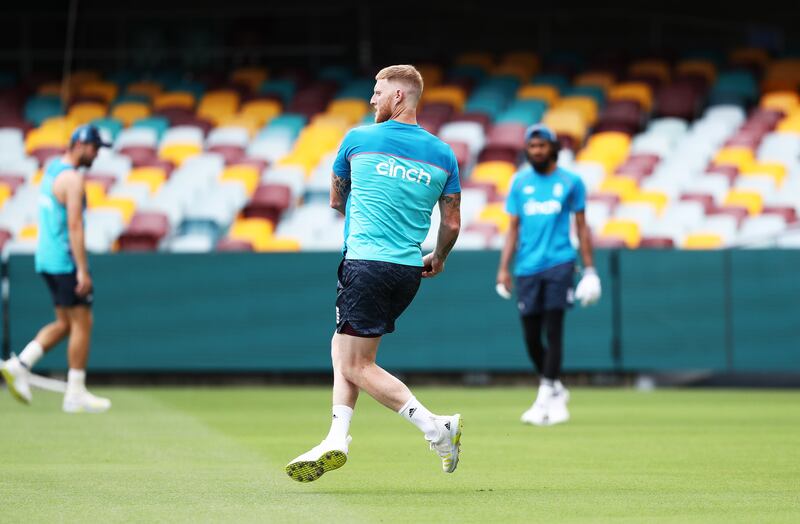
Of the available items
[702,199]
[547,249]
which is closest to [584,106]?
[702,199]

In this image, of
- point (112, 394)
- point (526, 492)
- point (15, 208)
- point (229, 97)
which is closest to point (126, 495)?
point (526, 492)

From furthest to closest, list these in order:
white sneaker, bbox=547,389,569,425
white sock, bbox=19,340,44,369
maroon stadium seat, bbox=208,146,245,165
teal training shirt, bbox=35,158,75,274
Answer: maroon stadium seat, bbox=208,146,245,165 → white sock, bbox=19,340,44,369 → teal training shirt, bbox=35,158,75,274 → white sneaker, bbox=547,389,569,425

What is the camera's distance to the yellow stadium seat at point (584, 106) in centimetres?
2244

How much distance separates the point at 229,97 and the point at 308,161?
337 centimetres

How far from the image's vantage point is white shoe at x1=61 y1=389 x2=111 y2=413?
12781mm

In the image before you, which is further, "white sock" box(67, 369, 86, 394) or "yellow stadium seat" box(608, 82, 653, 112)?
"yellow stadium seat" box(608, 82, 653, 112)

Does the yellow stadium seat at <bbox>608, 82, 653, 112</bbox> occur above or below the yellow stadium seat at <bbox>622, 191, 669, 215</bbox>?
above

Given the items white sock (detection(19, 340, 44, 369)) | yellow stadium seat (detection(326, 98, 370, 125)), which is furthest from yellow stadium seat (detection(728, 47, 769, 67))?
white sock (detection(19, 340, 44, 369))

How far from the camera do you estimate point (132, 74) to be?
25.3 m

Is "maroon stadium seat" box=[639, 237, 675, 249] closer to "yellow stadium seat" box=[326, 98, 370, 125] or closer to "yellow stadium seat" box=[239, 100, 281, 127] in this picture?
→ "yellow stadium seat" box=[326, 98, 370, 125]

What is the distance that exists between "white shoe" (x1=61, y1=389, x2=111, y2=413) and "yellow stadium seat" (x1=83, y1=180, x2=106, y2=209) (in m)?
7.57

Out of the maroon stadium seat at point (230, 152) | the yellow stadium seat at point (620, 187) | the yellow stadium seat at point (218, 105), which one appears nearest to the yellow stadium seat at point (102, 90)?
the yellow stadium seat at point (218, 105)

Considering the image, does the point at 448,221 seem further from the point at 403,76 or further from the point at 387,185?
the point at 403,76

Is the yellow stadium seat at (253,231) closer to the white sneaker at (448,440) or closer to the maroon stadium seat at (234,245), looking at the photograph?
the maroon stadium seat at (234,245)
